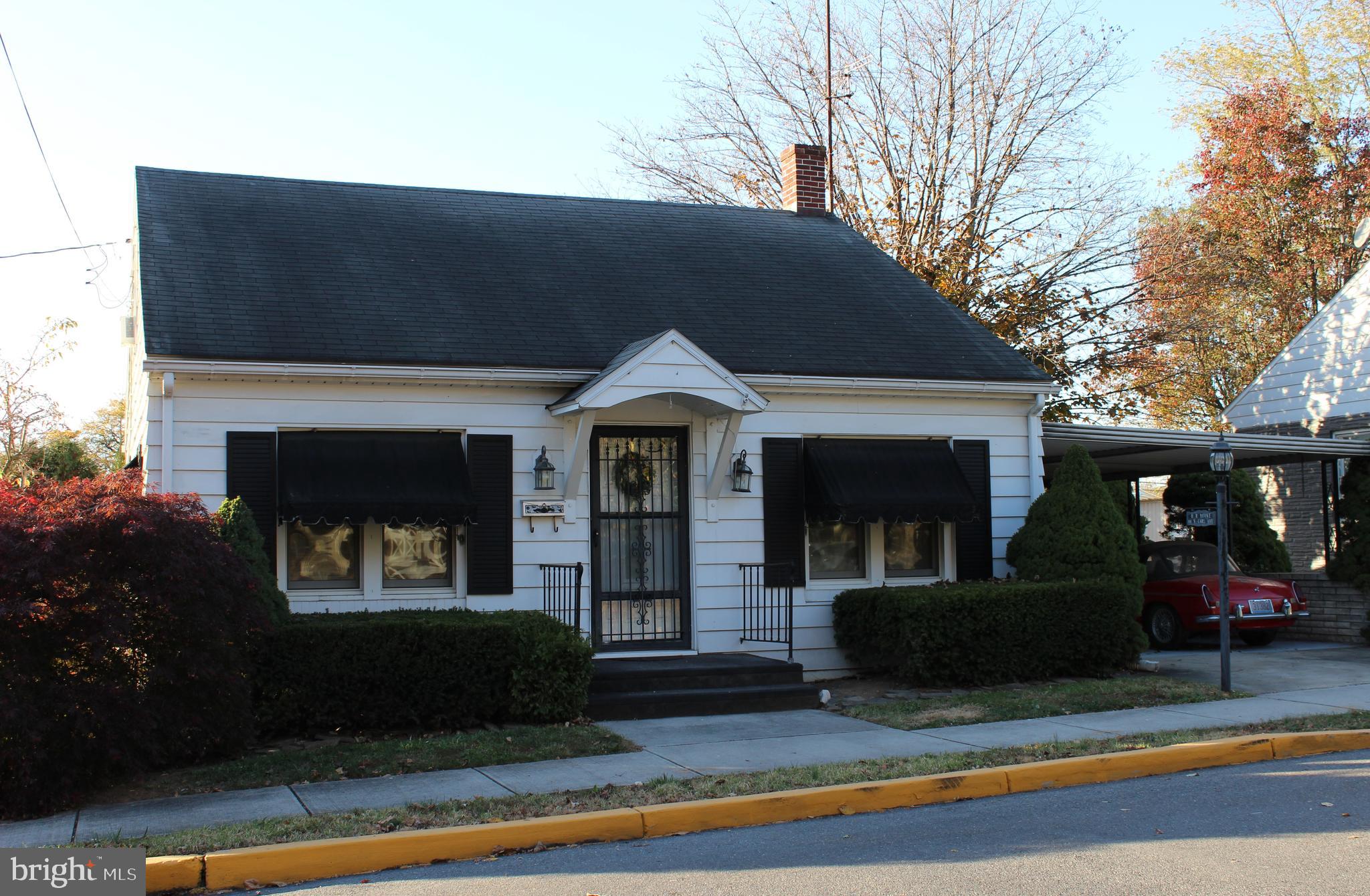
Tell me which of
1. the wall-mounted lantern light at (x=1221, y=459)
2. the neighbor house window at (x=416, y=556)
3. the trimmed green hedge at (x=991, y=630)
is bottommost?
the trimmed green hedge at (x=991, y=630)

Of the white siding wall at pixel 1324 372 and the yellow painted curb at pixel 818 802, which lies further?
the white siding wall at pixel 1324 372

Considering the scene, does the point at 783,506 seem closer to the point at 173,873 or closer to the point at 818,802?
the point at 818,802

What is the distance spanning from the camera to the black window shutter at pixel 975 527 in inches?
511

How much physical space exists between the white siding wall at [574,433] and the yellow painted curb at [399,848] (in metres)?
4.83

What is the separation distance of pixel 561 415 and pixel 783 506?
2.59 metres

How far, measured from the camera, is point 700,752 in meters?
8.66

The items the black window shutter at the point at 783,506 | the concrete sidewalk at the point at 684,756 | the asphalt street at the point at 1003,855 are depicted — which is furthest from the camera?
the black window shutter at the point at 783,506

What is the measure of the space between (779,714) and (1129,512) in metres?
11.5

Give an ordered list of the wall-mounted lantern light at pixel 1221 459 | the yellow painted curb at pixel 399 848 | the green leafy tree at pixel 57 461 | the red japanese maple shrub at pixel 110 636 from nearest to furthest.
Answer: the yellow painted curb at pixel 399 848 < the red japanese maple shrub at pixel 110 636 < the wall-mounted lantern light at pixel 1221 459 < the green leafy tree at pixel 57 461

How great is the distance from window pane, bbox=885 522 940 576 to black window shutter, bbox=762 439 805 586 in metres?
1.23

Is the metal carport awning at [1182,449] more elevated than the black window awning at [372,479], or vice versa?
the metal carport awning at [1182,449]

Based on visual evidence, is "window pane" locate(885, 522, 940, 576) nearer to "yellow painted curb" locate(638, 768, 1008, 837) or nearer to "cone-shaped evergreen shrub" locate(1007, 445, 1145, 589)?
"cone-shaped evergreen shrub" locate(1007, 445, 1145, 589)

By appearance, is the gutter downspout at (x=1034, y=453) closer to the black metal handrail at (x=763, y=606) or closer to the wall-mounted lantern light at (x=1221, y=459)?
the wall-mounted lantern light at (x=1221, y=459)

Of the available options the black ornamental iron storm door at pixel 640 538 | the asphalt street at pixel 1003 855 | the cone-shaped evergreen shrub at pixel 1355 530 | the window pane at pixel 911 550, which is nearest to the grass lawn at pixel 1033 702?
the window pane at pixel 911 550
